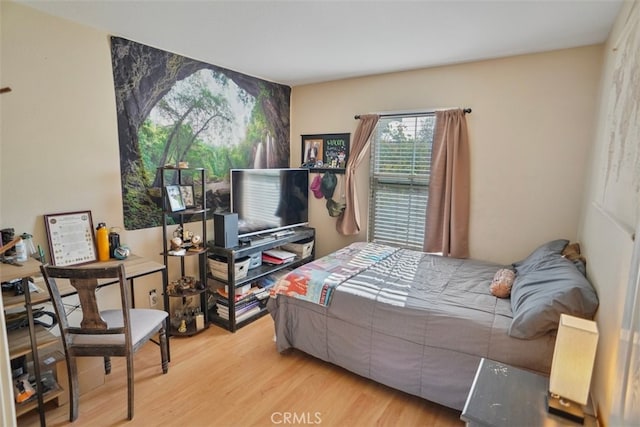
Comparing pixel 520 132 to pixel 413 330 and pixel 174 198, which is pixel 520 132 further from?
pixel 174 198

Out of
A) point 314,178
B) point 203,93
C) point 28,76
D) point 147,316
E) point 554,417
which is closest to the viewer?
point 554,417

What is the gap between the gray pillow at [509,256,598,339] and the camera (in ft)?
5.34

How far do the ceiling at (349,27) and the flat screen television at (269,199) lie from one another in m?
1.10

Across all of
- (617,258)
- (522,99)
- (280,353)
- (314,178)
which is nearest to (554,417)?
(617,258)

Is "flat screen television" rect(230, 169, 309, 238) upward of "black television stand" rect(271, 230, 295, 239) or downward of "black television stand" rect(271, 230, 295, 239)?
upward

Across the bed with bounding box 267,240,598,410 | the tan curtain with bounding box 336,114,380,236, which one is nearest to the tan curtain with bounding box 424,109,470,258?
the bed with bounding box 267,240,598,410

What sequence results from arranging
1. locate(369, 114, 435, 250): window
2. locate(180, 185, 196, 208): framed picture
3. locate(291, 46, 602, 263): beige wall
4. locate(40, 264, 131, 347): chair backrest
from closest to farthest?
1. locate(40, 264, 131, 347): chair backrest
2. locate(291, 46, 602, 263): beige wall
3. locate(180, 185, 196, 208): framed picture
4. locate(369, 114, 435, 250): window

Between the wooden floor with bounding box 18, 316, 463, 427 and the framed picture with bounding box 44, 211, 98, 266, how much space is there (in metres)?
0.85

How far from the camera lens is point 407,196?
3457 mm

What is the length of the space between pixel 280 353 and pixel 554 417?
6.00 feet

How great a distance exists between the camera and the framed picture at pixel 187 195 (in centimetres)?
283

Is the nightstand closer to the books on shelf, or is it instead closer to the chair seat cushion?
the chair seat cushion

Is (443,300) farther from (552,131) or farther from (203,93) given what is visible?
(203,93)
